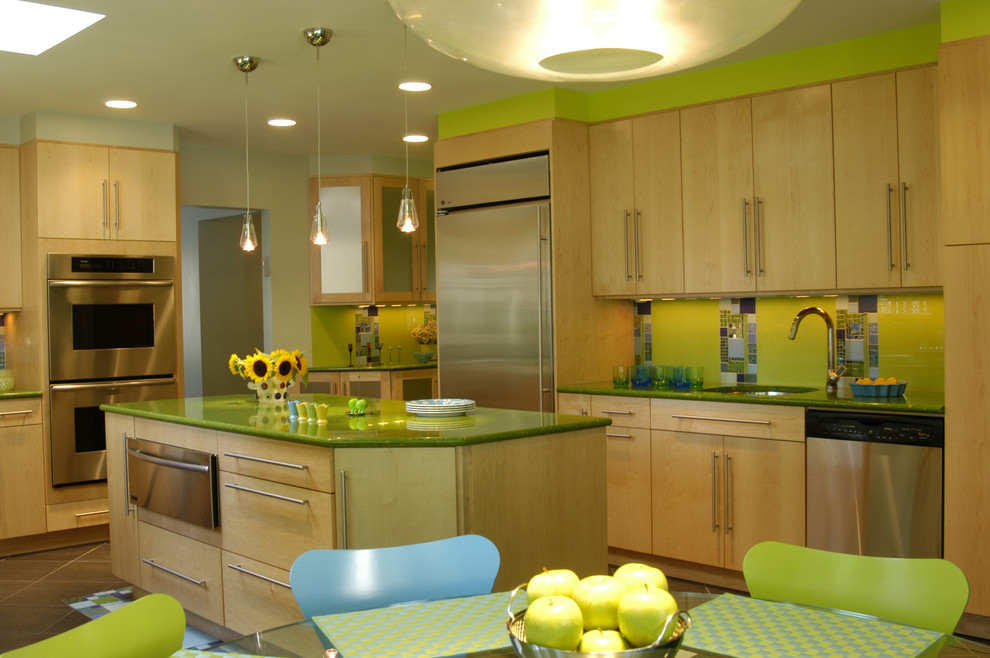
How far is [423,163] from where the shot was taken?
7.46 meters

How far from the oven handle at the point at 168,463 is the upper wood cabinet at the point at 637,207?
8.06ft

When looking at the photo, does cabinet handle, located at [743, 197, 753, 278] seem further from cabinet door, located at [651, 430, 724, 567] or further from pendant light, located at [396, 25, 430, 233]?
pendant light, located at [396, 25, 430, 233]

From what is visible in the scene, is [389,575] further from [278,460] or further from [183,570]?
[183,570]

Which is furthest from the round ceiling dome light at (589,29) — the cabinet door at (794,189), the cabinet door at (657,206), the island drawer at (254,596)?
the cabinet door at (657,206)

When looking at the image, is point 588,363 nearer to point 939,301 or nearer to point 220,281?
point 939,301

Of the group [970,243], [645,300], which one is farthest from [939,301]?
[645,300]

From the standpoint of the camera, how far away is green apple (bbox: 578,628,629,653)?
1.20m

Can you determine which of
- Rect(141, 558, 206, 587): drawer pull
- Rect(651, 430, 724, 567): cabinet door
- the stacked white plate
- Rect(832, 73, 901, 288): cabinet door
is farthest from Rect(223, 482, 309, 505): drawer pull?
Rect(832, 73, 901, 288): cabinet door

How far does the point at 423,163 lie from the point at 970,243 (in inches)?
183

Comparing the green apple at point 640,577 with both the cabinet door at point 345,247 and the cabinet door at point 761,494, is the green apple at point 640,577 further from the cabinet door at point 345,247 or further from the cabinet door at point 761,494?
the cabinet door at point 345,247

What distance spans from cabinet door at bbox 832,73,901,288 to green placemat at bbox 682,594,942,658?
291 centimetres

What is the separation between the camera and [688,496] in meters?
4.57

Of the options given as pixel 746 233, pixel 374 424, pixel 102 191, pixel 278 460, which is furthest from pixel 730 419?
pixel 102 191

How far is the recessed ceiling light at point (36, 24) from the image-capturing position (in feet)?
12.5
